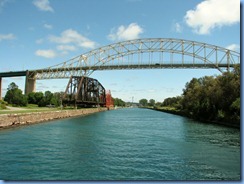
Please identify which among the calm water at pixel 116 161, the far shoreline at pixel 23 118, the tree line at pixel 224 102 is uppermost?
the tree line at pixel 224 102

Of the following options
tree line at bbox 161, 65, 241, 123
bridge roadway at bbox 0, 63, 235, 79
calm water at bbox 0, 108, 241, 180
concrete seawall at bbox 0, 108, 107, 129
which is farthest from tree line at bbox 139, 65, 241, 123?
bridge roadway at bbox 0, 63, 235, 79

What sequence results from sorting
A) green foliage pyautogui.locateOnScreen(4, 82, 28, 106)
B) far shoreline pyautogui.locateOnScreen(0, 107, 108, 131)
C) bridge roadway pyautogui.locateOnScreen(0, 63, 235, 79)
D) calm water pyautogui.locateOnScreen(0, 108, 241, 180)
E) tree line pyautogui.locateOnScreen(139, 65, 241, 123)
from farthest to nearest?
bridge roadway pyautogui.locateOnScreen(0, 63, 235, 79) < green foliage pyautogui.locateOnScreen(4, 82, 28, 106) < tree line pyautogui.locateOnScreen(139, 65, 241, 123) < far shoreline pyautogui.locateOnScreen(0, 107, 108, 131) < calm water pyautogui.locateOnScreen(0, 108, 241, 180)

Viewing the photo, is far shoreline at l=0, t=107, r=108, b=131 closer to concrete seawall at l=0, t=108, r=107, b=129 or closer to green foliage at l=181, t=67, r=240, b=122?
concrete seawall at l=0, t=108, r=107, b=129

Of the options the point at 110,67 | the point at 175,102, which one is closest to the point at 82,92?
the point at 110,67

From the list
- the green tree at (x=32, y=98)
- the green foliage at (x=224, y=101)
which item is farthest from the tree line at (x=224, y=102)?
the green tree at (x=32, y=98)

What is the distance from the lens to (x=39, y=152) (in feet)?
67.4

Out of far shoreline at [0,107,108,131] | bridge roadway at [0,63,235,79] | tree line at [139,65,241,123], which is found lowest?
far shoreline at [0,107,108,131]

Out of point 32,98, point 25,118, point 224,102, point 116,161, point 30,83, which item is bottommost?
point 116,161

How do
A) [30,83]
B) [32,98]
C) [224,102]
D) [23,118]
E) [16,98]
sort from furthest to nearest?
[30,83] < [32,98] < [16,98] < [224,102] < [23,118]

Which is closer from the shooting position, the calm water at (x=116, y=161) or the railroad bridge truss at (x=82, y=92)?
the calm water at (x=116, y=161)

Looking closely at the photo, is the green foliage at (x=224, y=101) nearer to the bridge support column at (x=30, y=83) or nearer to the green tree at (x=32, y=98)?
the green tree at (x=32, y=98)

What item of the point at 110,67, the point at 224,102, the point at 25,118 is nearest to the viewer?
the point at 25,118

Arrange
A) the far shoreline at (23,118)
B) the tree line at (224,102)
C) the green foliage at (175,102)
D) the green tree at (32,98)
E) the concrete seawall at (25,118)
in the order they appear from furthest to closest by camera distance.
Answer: the green foliage at (175,102)
the green tree at (32,98)
the tree line at (224,102)
the concrete seawall at (25,118)
the far shoreline at (23,118)

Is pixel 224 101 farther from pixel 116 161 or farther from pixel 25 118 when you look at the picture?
pixel 116 161
